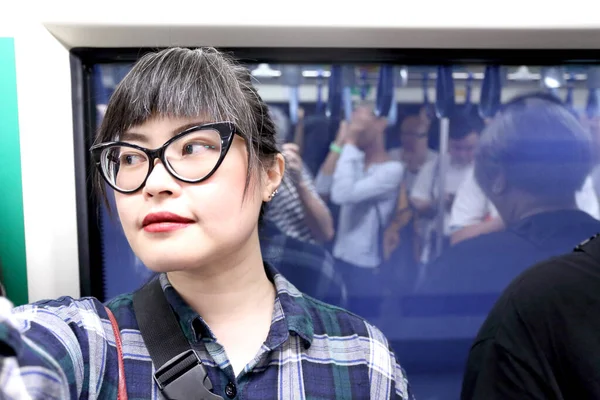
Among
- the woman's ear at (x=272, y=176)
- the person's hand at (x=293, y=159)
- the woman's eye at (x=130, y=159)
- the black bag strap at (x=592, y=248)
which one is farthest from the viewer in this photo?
the person's hand at (x=293, y=159)

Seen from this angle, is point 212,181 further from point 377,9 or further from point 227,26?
point 377,9

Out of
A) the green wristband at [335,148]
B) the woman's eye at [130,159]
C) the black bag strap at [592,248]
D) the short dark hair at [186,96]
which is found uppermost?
the short dark hair at [186,96]

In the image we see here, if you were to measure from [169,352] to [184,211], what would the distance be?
285 millimetres

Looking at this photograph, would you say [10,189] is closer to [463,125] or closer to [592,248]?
[463,125]

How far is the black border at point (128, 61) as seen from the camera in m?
1.58

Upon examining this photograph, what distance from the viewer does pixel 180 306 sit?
1282 millimetres

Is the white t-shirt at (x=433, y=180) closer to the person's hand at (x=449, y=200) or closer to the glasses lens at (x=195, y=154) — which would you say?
the person's hand at (x=449, y=200)

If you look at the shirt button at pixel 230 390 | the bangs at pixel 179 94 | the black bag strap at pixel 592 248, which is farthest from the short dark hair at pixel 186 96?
the black bag strap at pixel 592 248

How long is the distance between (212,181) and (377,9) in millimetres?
670

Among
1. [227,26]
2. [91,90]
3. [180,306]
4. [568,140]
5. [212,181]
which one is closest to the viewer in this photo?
[212,181]

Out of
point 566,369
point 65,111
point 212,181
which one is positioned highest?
point 65,111

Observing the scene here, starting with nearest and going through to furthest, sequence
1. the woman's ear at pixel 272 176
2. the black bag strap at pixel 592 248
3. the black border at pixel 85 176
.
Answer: the woman's ear at pixel 272 176
the black bag strap at pixel 592 248
the black border at pixel 85 176

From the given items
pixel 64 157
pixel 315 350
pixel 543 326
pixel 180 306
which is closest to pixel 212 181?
pixel 180 306

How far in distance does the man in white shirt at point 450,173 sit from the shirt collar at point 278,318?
582mm
